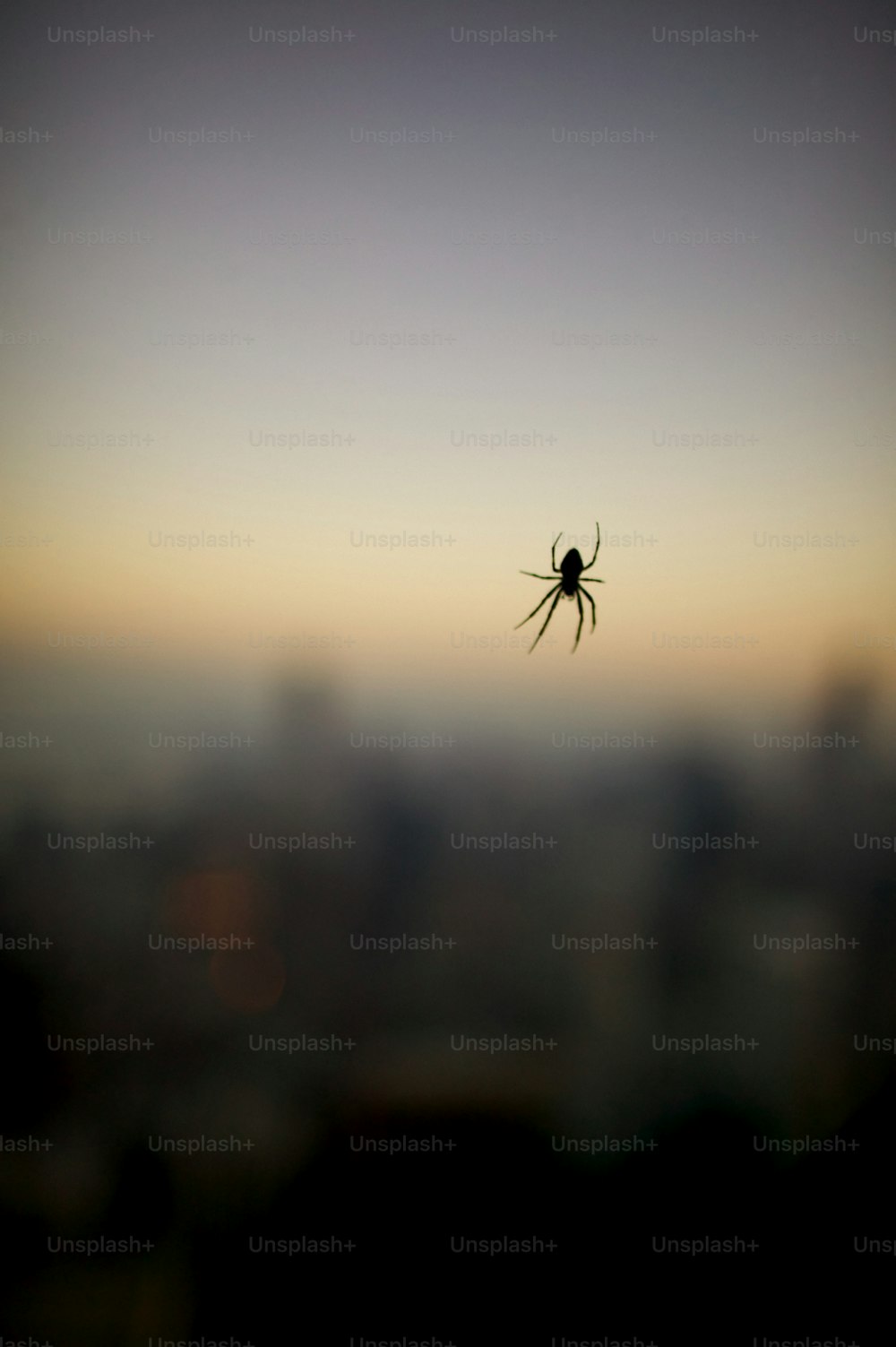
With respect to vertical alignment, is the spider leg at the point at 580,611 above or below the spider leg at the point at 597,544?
below

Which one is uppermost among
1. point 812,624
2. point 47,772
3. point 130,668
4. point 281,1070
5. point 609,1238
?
point 812,624

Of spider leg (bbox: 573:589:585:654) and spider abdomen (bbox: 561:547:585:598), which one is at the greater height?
spider abdomen (bbox: 561:547:585:598)

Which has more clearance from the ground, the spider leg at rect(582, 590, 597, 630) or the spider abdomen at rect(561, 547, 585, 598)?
the spider abdomen at rect(561, 547, 585, 598)

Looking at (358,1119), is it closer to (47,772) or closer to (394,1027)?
(394,1027)

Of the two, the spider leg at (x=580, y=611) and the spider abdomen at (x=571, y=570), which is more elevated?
the spider abdomen at (x=571, y=570)

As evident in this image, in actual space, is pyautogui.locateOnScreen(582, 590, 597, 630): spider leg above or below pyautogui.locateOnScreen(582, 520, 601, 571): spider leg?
below

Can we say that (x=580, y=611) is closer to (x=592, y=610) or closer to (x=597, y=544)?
(x=592, y=610)

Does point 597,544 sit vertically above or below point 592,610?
above

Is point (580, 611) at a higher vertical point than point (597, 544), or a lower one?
lower

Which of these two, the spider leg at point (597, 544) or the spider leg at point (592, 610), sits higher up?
the spider leg at point (597, 544)

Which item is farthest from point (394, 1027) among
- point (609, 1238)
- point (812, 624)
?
point (812, 624)

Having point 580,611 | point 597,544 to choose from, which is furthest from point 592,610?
point 597,544
